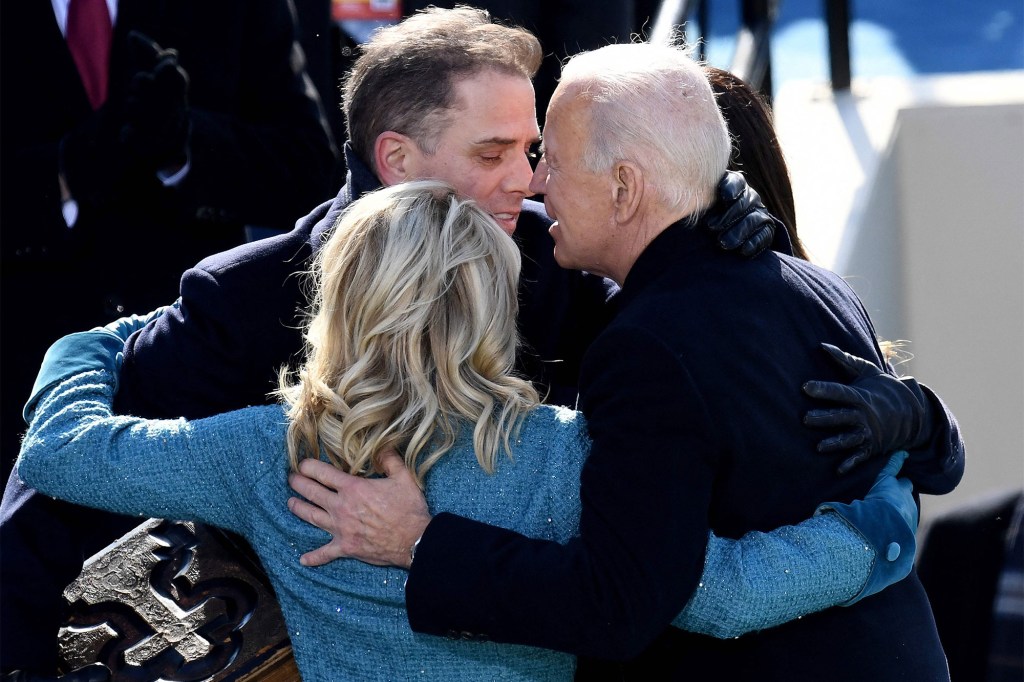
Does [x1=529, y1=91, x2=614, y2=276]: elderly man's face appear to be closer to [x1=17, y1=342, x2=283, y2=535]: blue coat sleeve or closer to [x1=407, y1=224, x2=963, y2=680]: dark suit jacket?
[x1=407, y1=224, x2=963, y2=680]: dark suit jacket

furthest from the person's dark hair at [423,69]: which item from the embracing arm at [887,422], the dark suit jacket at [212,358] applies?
the embracing arm at [887,422]

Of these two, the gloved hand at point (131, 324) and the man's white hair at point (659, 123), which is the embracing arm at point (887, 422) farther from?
the gloved hand at point (131, 324)

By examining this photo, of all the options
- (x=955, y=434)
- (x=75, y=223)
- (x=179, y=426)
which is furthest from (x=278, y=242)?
(x=955, y=434)

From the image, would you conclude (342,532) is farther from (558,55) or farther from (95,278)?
(558,55)

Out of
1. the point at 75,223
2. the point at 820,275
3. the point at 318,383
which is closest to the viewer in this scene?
the point at 318,383

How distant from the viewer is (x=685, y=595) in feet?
5.42

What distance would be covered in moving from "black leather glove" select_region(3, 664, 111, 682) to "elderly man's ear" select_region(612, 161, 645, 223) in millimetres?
1062

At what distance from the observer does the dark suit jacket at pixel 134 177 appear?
2.88 m

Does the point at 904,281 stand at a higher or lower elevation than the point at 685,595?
lower

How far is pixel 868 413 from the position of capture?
1814 millimetres

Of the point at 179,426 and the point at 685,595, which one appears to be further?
the point at 179,426

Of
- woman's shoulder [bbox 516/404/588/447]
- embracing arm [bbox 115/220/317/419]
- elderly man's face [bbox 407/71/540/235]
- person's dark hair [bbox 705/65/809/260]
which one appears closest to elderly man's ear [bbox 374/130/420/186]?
elderly man's face [bbox 407/71/540/235]

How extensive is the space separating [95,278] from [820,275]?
179 cm

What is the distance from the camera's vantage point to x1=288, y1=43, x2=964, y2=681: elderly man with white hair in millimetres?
1632
